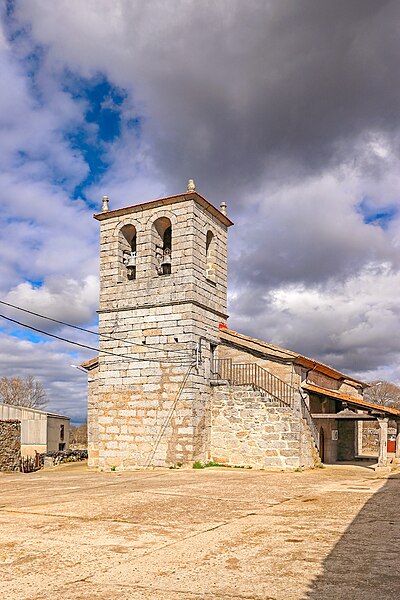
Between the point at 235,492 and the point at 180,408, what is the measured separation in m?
6.84

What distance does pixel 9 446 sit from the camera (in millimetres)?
20391

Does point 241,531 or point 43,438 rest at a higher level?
point 241,531

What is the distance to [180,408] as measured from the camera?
58.6 ft

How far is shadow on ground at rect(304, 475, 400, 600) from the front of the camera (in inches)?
178

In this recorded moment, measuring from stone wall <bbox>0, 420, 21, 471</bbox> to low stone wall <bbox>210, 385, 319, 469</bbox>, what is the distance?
23.8ft

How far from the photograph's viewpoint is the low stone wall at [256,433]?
681 inches

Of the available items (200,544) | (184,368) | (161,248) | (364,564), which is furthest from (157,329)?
(364,564)

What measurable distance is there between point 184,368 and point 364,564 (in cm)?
1280

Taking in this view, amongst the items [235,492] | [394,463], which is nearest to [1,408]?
[394,463]

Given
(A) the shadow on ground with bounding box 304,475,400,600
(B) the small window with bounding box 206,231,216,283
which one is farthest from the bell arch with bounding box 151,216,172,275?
(A) the shadow on ground with bounding box 304,475,400,600

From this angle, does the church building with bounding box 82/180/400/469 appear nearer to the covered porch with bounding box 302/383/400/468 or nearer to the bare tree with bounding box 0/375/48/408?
the covered porch with bounding box 302/383/400/468

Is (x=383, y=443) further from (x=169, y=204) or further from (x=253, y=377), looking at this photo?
(x=169, y=204)

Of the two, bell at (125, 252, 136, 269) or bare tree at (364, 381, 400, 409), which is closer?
bell at (125, 252, 136, 269)

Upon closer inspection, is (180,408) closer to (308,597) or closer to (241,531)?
(241,531)
